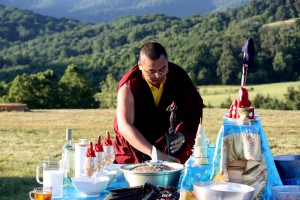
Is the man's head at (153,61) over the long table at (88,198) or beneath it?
over

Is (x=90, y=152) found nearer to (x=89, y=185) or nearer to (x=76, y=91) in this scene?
(x=89, y=185)

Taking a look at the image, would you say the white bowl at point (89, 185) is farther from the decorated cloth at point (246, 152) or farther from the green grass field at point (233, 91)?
the green grass field at point (233, 91)

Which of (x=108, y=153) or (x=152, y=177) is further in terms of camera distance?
(x=108, y=153)

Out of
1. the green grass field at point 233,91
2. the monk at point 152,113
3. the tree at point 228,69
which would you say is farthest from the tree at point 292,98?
the monk at point 152,113

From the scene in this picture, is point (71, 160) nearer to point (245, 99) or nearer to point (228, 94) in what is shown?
point (245, 99)

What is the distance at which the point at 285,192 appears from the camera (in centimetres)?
265

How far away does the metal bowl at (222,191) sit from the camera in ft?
8.04

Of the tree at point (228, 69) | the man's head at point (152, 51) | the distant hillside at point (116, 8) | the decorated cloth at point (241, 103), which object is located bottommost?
the decorated cloth at point (241, 103)

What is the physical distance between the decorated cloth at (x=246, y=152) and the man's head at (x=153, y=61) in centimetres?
107

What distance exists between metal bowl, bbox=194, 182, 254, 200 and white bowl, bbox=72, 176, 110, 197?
0.60m

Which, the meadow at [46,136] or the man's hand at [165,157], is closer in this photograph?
the man's hand at [165,157]

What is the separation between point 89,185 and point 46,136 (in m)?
10.3

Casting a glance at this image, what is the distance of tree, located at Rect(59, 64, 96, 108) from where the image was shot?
112 ft

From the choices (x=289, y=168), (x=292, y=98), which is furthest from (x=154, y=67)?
(x=292, y=98)
